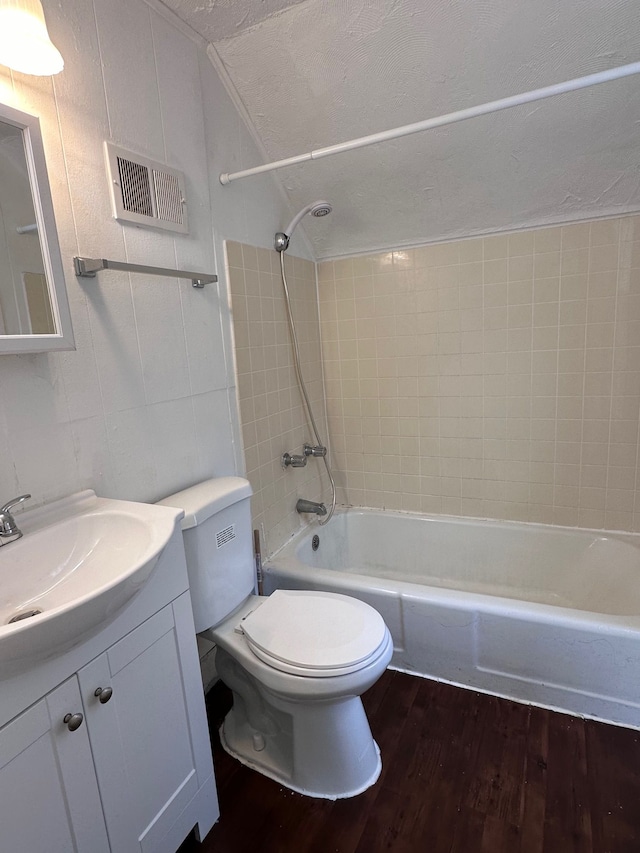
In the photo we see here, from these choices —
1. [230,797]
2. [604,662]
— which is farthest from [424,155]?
[230,797]

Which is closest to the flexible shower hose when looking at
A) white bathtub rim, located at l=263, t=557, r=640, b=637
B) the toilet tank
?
white bathtub rim, located at l=263, t=557, r=640, b=637

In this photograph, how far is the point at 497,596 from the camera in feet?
7.04

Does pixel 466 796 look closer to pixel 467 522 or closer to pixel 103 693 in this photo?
pixel 103 693

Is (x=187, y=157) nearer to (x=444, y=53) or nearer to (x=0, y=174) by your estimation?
(x=0, y=174)

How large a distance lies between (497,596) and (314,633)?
1088mm

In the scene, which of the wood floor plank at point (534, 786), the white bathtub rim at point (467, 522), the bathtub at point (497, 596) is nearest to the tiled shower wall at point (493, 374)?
the white bathtub rim at point (467, 522)

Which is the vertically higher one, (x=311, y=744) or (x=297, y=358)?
(x=297, y=358)

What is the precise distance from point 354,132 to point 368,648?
185cm

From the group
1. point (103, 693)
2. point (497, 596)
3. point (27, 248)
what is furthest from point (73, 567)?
point (497, 596)

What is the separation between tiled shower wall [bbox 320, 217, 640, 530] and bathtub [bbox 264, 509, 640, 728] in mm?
137

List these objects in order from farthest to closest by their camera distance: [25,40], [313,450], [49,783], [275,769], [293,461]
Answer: [313,450] < [293,461] < [275,769] < [25,40] < [49,783]

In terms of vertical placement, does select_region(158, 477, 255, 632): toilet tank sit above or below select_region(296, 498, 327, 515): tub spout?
above

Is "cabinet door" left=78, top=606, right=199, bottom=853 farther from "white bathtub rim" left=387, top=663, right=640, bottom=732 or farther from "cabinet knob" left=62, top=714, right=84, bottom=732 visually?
"white bathtub rim" left=387, top=663, right=640, bottom=732

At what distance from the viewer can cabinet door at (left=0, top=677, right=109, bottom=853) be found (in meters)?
0.82
